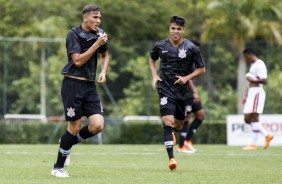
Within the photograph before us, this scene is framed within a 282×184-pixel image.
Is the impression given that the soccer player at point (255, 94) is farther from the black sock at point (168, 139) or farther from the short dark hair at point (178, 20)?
the black sock at point (168, 139)

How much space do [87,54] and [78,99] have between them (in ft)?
2.05

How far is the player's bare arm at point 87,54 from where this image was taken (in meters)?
11.4

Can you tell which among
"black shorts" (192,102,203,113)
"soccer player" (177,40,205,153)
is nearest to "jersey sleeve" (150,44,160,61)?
"soccer player" (177,40,205,153)

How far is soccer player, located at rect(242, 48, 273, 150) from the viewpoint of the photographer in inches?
808

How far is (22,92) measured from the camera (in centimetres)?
2895

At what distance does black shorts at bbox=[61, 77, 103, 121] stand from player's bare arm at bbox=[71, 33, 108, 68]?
0.92ft

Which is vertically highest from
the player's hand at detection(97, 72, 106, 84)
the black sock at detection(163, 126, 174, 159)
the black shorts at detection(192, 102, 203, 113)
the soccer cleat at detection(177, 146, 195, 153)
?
the player's hand at detection(97, 72, 106, 84)

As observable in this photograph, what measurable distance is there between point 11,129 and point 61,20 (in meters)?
16.0

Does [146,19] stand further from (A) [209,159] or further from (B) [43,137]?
(A) [209,159]

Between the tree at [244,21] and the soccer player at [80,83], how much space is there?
90.7ft

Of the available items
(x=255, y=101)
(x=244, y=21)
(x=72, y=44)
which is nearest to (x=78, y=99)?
(x=72, y=44)

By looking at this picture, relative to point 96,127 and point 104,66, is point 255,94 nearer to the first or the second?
point 104,66

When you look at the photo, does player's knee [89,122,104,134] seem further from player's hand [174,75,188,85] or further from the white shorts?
the white shorts

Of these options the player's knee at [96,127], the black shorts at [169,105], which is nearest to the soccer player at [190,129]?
the black shorts at [169,105]
